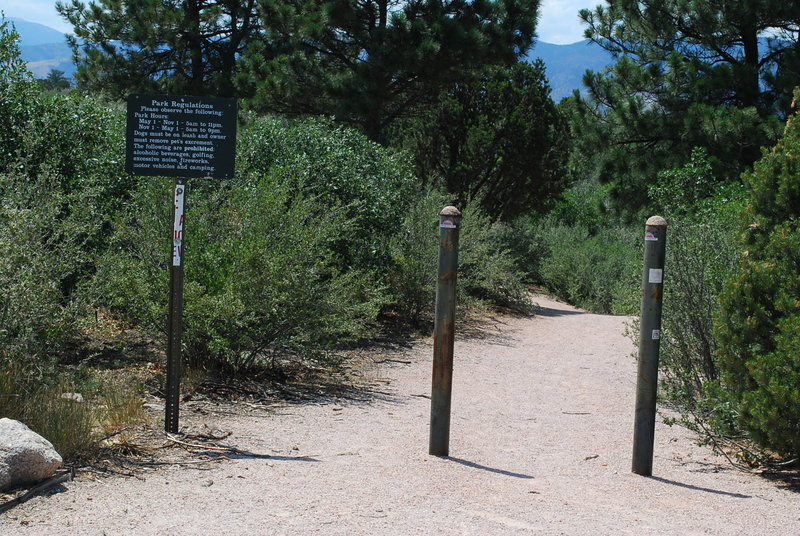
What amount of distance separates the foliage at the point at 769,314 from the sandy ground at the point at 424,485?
0.49 metres

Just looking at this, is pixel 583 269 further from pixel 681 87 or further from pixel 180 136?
pixel 180 136

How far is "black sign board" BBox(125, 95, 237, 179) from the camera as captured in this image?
242 inches

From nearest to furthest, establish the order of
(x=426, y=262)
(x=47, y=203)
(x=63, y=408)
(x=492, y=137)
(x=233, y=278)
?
(x=63, y=408) → (x=47, y=203) → (x=233, y=278) → (x=426, y=262) → (x=492, y=137)

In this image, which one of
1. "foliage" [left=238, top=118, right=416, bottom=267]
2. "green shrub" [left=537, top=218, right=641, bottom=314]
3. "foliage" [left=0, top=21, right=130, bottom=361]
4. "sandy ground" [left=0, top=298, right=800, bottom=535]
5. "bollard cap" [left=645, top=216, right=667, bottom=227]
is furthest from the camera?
"green shrub" [left=537, top=218, right=641, bottom=314]

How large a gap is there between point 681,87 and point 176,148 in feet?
47.0

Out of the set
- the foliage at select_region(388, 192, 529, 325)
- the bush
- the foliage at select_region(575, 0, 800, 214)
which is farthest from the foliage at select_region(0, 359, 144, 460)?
the foliage at select_region(575, 0, 800, 214)

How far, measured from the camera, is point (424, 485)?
5242mm

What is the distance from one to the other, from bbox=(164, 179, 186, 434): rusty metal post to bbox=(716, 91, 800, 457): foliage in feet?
12.5

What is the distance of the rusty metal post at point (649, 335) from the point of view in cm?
578

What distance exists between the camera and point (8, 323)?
611 centimetres

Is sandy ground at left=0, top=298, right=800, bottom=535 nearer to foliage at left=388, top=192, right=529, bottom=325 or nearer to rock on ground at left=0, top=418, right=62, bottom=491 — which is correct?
rock on ground at left=0, top=418, right=62, bottom=491

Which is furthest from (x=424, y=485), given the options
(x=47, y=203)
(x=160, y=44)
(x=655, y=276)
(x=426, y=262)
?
(x=160, y=44)

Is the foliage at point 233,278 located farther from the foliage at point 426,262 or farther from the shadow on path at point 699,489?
the foliage at point 426,262

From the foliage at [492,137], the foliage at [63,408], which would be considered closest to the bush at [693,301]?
the foliage at [63,408]
